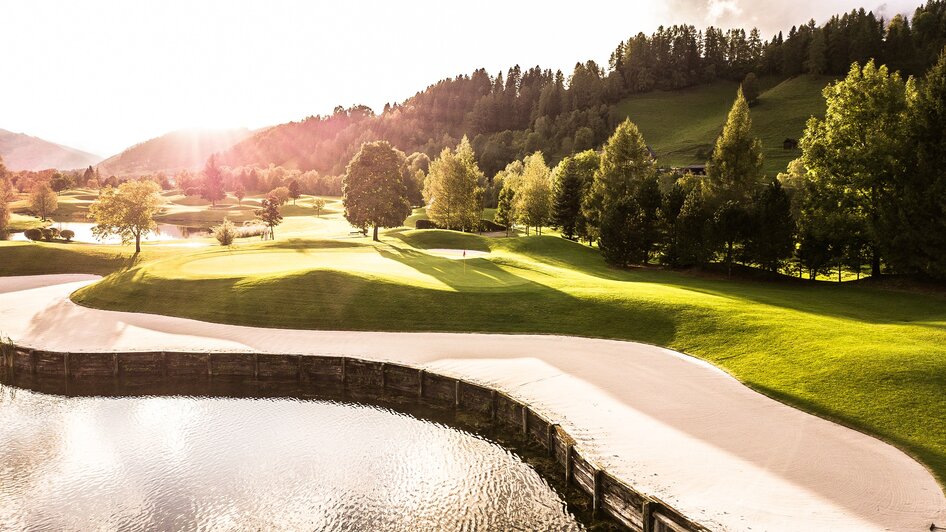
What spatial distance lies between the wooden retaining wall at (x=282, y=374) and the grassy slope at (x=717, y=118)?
389 feet

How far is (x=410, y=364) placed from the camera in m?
26.7

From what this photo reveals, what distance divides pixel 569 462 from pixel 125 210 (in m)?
65.7

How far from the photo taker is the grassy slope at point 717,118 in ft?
447

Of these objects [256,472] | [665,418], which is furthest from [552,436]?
[256,472]

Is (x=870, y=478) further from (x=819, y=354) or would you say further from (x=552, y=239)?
(x=552, y=239)

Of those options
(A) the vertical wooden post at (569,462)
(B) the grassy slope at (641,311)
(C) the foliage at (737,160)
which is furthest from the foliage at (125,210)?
(C) the foliage at (737,160)

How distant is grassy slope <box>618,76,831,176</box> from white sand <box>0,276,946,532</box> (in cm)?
11302

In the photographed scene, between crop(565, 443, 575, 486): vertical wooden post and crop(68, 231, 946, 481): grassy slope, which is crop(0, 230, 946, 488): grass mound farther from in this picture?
crop(565, 443, 575, 486): vertical wooden post

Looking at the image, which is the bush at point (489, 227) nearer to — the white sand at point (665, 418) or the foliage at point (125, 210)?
the foliage at point (125, 210)

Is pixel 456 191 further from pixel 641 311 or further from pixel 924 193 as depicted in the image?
pixel 924 193

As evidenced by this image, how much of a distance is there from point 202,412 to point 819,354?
29562 mm

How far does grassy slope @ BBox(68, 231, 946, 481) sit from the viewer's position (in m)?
21.1

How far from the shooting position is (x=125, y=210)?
62594 mm

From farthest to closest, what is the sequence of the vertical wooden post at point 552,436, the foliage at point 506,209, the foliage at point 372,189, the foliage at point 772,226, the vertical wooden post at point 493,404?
the foliage at point 506,209 < the foliage at point 372,189 < the foliage at point 772,226 < the vertical wooden post at point 493,404 < the vertical wooden post at point 552,436
